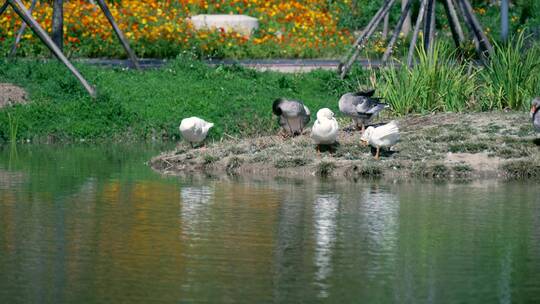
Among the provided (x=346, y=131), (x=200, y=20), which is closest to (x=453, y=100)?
(x=346, y=131)

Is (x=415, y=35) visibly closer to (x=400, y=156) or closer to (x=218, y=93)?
(x=218, y=93)

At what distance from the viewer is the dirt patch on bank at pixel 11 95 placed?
23.2m

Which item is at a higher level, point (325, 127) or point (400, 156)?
point (325, 127)

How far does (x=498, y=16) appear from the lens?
3625cm

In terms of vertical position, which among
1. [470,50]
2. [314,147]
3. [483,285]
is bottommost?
[483,285]

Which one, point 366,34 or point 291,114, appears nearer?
point 291,114

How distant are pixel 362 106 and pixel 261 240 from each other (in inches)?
262

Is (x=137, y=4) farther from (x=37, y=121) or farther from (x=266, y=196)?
(x=266, y=196)

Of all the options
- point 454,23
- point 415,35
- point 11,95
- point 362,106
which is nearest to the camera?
point 362,106

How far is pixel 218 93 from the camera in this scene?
24531 millimetres

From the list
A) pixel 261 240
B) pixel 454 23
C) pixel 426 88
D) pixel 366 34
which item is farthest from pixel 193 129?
pixel 454 23

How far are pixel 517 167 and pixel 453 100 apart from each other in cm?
337

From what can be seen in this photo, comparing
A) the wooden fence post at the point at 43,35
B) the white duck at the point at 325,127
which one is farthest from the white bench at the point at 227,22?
the white duck at the point at 325,127

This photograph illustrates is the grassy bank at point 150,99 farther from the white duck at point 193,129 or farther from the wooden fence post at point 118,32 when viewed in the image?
the white duck at point 193,129
